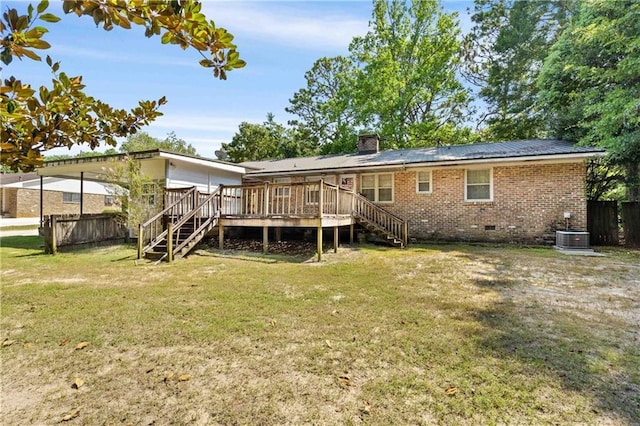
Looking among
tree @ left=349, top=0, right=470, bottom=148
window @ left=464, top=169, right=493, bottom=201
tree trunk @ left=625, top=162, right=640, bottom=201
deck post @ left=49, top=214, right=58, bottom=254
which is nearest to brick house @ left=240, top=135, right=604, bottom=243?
window @ left=464, top=169, right=493, bottom=201

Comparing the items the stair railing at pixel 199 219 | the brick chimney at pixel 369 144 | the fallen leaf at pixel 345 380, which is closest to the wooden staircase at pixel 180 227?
the stair railing at pixel 199 219

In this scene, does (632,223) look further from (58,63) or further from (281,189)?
(58,63)

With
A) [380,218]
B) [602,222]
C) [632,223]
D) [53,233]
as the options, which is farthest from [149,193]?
[632,223]

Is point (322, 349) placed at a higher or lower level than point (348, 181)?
lower

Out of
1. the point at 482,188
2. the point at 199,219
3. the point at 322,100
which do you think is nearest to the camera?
the point at 199,219

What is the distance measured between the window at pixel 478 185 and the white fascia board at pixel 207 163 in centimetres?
981

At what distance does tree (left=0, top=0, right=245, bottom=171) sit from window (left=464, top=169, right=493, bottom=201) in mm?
12315

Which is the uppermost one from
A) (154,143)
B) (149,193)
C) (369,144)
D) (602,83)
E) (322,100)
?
(322,100)

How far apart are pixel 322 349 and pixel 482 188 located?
35.8 feet

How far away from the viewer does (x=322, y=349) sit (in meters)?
3.39

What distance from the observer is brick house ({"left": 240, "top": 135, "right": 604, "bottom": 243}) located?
36.0 feet

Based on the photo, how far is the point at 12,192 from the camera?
28.0 metres

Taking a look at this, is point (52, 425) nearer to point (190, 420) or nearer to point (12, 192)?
point (190, 420)

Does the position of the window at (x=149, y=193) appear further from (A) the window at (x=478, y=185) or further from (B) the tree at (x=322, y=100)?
(B) the tree at (x=322, y=100)
